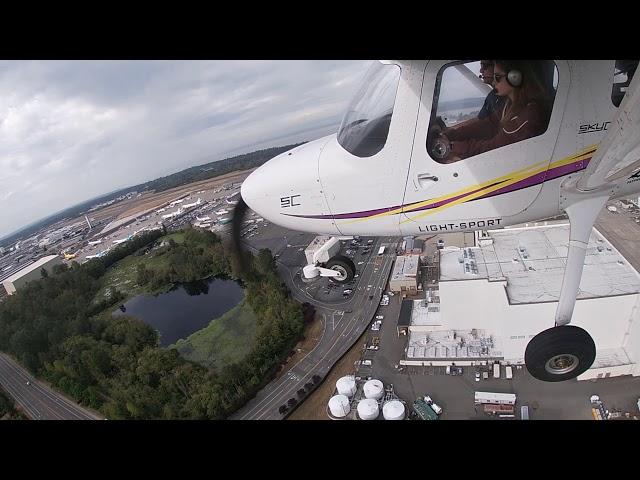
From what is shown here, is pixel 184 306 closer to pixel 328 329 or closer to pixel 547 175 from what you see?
pixel 328 329

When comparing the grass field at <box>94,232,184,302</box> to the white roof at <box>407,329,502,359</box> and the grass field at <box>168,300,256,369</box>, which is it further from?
the white roof at <box>407,329,502,359</box>

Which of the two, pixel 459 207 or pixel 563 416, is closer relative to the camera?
pixel 459 207

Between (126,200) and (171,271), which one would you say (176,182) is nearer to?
(126,200)

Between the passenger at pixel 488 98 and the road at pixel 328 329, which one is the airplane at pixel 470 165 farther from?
the road at pixel 328 329


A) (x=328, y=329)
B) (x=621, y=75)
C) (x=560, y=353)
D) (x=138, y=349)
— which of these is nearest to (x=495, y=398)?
(x=328, y=329)

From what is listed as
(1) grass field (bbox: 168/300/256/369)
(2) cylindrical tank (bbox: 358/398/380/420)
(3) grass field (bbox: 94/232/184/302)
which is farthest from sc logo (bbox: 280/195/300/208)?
(3) grass field (bbox: 94/232/184/302)
